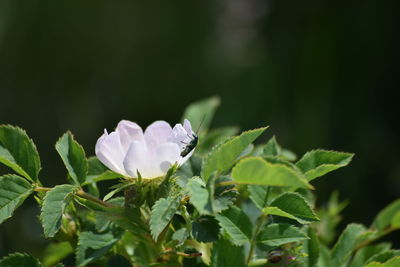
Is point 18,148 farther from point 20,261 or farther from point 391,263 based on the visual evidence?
point 391,263

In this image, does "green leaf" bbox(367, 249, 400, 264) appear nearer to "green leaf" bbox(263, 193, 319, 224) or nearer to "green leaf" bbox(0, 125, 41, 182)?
"green leaf" bbox(263, 193, 319, 224)

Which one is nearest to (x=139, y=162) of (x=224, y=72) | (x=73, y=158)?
(x=73, y=158)

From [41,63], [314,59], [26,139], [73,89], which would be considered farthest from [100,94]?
[26,139]

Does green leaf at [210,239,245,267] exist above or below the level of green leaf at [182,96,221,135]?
below

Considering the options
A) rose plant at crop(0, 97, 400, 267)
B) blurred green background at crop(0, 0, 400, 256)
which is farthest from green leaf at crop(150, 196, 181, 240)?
blurred green background at crop(0, 0, 400, 256)

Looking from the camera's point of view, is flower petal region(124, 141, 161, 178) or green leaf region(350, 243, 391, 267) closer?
flower petal region(124, 141, 161, 178)

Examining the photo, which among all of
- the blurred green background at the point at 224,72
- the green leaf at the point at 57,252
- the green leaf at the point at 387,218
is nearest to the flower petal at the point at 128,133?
the green leaf at the point at 57,252
